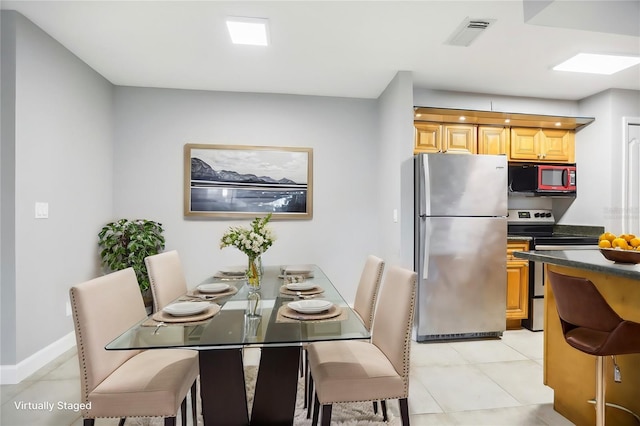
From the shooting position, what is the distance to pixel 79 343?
1395mm

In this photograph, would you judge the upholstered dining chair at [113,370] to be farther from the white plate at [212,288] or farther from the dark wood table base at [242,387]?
the white plate at [212,288]

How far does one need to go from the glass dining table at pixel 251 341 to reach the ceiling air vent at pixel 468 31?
2.15m

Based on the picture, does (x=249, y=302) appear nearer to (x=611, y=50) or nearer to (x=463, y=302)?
(x=463, y=302)

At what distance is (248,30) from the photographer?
2.54 meters

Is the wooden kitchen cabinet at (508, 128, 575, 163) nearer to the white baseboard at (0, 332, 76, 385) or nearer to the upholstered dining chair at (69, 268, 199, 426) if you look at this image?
the upholstered dining chair at (69, 268, 199, 426)

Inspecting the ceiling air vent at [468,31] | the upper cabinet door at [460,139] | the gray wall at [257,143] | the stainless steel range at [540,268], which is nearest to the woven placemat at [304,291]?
the gray wall at [257,143]

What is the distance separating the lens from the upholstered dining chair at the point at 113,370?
4.54ft

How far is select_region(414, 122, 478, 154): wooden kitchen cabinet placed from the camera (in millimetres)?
3621

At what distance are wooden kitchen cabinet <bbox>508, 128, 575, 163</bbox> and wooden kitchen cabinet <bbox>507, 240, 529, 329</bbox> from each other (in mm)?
1041

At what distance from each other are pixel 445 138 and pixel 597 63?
1.37m

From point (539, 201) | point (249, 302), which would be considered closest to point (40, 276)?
point (249, 302)

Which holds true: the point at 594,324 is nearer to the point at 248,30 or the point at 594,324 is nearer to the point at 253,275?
the point at 253,275

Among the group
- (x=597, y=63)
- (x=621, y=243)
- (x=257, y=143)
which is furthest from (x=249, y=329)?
(x=597, y=63)

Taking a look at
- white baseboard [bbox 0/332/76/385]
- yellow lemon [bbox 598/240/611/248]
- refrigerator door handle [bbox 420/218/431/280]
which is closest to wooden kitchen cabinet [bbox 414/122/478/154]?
refrigerator door handle [bbox 420/218/431/280]
